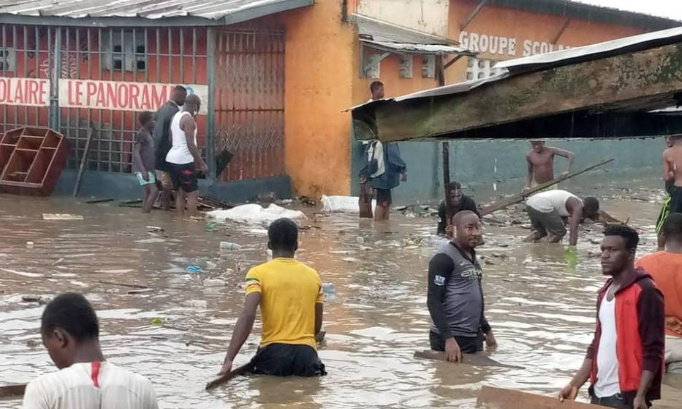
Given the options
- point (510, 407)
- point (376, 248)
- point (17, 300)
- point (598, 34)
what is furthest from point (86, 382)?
point (598, 34)

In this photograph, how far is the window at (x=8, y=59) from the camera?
2023cm

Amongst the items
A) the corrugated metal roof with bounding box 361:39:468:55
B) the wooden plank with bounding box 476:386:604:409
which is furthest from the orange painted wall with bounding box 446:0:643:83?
the wooden plank with bounding box 476:386:604:409

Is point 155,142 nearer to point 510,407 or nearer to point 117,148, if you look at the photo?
point 117,148

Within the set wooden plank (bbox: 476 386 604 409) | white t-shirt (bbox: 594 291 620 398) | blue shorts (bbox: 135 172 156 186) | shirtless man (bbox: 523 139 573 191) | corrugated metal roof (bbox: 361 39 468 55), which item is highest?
corrugated metal roof (bbox: 361 39 468 55)

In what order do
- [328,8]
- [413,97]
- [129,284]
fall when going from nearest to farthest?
[413,97], [129,284], [328,8]

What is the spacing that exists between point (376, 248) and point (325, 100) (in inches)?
210

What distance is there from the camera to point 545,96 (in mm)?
4883

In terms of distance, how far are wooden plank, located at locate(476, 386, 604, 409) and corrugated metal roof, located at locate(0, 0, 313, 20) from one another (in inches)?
431

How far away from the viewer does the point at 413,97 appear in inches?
204

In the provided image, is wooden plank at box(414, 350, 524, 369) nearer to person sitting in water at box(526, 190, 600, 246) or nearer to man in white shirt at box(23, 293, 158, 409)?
man in white shirt at box(23, 293, 158, 409)

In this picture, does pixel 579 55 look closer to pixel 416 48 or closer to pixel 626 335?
pixel 626 335

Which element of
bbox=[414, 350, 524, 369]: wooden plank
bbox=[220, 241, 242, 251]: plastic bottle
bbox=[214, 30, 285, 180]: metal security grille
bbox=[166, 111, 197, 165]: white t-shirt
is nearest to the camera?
bbox=[414, 350, 524, 369]: wooden plank

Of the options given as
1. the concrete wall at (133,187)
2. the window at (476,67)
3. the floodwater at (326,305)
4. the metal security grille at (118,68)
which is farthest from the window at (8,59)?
the window at (476,67)

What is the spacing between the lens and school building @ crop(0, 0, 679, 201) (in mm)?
18391
